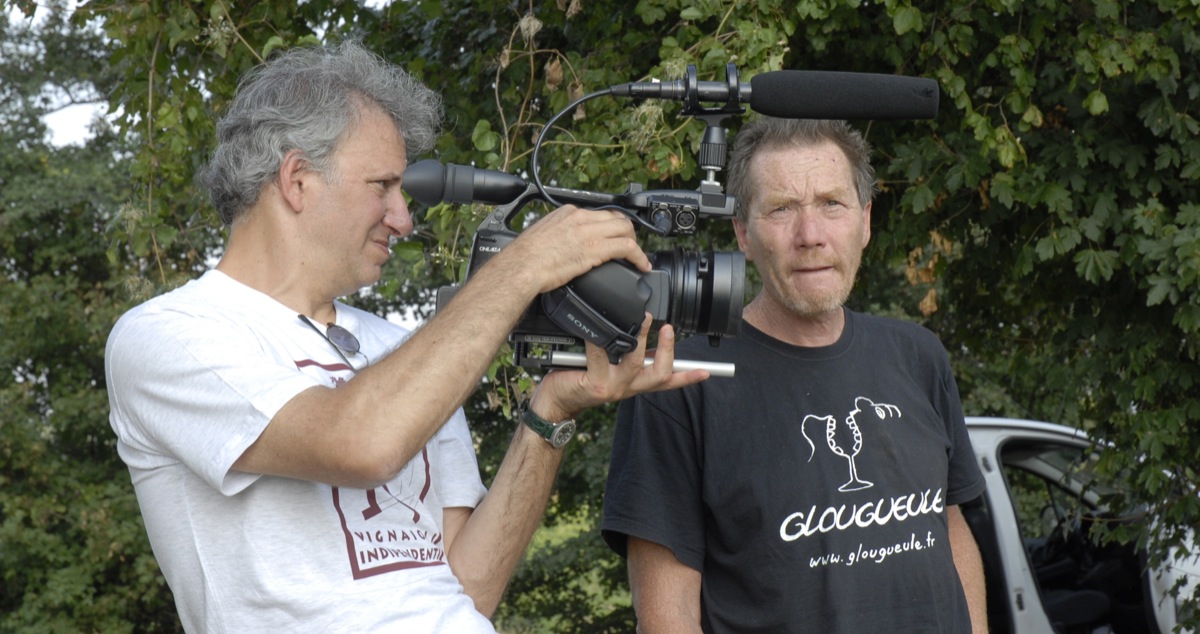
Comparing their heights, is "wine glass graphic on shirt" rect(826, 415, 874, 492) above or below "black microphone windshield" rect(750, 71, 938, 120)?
below

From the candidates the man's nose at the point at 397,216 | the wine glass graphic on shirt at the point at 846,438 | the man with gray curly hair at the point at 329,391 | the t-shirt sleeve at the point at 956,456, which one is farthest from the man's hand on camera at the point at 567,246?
the t-shirt sleeve at the point at 956,456

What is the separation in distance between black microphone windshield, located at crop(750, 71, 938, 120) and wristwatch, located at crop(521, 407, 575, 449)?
0.63m

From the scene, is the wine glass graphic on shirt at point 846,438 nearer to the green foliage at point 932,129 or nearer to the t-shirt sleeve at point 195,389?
the t-shirt sleeve at point 195,389

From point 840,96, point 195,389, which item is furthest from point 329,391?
point 840,96

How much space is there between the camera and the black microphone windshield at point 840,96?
6.50 feet

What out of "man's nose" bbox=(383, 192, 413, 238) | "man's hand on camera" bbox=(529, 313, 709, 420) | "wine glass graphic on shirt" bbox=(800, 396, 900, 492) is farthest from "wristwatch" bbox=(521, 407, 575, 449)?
"wine glass graphic on shirt" bbox=(800, 396, 900, 492)

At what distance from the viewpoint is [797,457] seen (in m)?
2.39

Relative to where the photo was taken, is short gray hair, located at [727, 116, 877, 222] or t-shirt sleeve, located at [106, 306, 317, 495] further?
short gray hair, located at [727, 116, 877, 222]

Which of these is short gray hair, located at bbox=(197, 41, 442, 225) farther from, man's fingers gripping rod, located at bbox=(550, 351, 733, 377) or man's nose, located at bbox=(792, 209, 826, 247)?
man's nose, located at bbox=(792, 209, 826, 247)

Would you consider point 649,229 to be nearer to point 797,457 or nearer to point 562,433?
point 562,433

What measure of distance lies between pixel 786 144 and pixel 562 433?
0.82 m

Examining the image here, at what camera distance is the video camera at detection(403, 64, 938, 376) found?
1.83m

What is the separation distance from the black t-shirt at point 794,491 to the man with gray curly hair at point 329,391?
10.8 inches

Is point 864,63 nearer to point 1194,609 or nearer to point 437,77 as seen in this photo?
point 437,77
